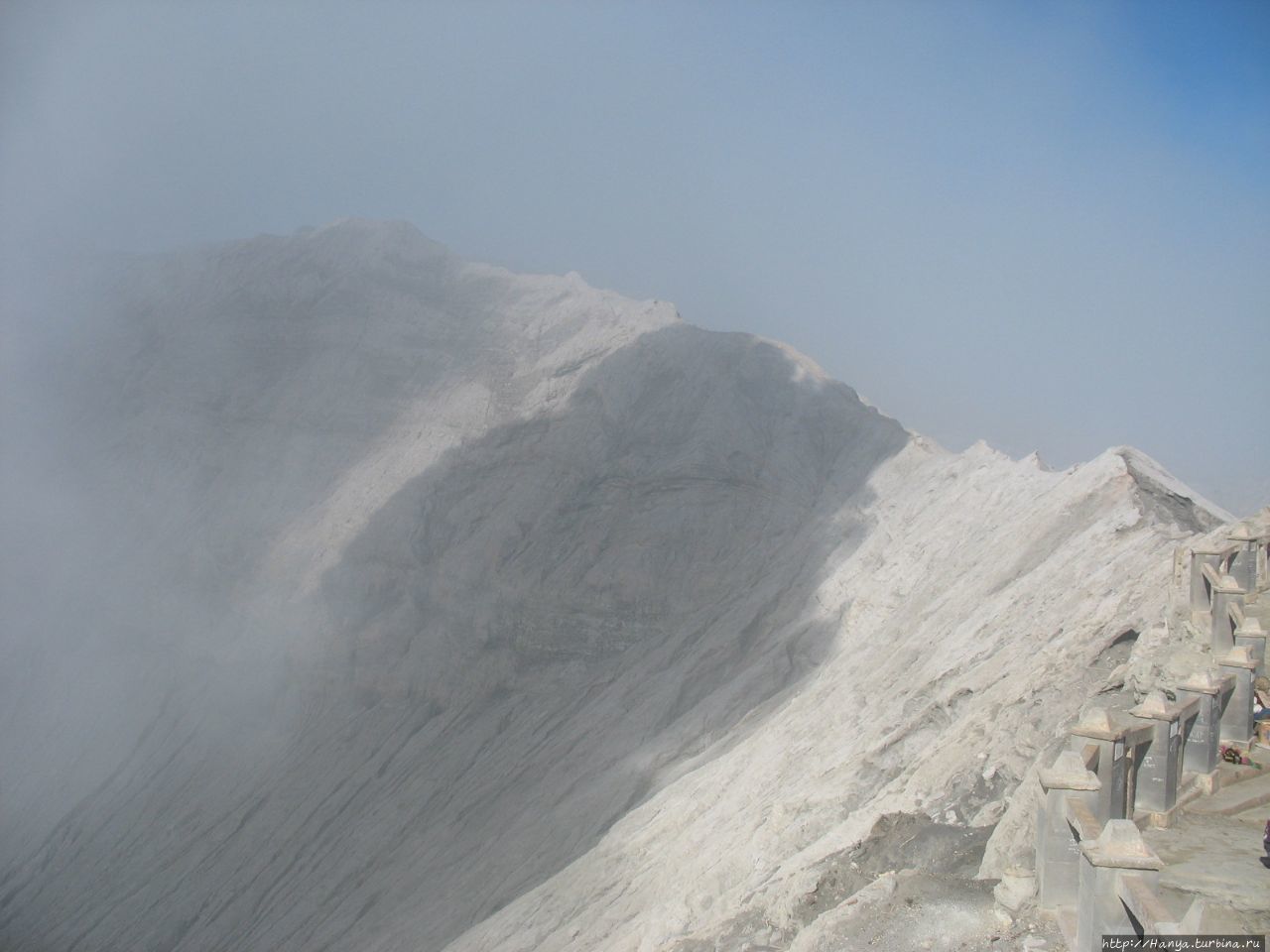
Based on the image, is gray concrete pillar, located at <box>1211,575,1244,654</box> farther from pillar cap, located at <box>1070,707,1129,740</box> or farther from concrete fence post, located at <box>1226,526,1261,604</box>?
pillar cap, located at <box>1070,707,1129,740</box>

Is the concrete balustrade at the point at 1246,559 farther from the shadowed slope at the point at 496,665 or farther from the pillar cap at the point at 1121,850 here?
the shadowed slope at the point at 496,665

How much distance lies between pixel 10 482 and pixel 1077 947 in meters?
71.1

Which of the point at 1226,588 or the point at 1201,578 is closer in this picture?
the point at 1226,588

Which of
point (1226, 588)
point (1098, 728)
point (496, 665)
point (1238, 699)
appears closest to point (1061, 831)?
point (1098, 728)

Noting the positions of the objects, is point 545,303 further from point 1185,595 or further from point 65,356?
point 1185,595

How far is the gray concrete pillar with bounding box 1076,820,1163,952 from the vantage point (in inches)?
320

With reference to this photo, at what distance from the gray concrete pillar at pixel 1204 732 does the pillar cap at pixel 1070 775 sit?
2.89 metres

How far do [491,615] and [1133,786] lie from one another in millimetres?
39625

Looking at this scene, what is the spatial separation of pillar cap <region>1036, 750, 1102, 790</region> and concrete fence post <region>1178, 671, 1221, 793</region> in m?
2.89

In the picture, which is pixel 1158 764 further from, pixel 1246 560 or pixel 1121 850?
pixel 1246 560

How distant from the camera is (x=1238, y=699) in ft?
41.2

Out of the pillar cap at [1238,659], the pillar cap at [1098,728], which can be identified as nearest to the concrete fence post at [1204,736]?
the pillar cap at [1238,659]

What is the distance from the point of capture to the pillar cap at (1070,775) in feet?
31.0

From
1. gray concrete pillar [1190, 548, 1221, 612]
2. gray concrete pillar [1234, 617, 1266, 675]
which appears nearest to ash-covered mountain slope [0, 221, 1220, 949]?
gray concrete pillar [1190, 548, 1221, 612]
